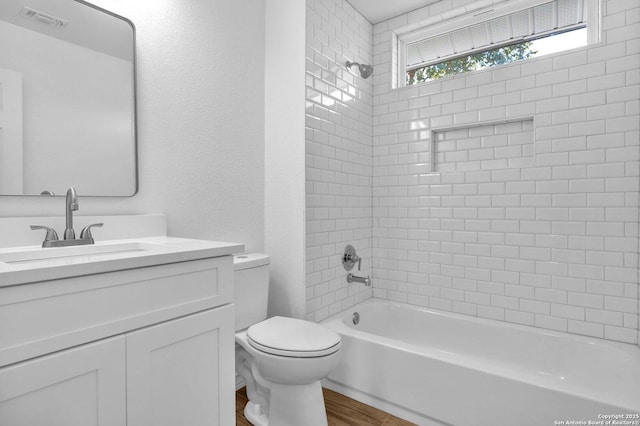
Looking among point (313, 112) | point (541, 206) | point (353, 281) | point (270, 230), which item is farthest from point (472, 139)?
point (270, 230)

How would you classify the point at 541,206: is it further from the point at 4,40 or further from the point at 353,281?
the point at 4,40

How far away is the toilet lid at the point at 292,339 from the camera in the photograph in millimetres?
1575

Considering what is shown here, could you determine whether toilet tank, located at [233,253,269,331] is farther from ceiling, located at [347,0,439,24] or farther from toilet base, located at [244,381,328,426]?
ceiling, located at [347,0,439,24]

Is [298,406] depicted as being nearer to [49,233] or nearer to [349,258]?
[349,258]

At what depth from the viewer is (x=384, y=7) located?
8.69 feet

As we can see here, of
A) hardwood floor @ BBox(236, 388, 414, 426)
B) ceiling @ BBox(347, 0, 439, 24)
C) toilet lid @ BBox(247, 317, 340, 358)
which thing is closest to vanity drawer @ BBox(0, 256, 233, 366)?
toilet lid @ BBox(247, 317, 340, 358)

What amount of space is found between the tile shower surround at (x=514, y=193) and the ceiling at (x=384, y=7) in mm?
58

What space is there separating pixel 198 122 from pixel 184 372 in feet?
4.26

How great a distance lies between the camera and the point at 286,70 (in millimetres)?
2279

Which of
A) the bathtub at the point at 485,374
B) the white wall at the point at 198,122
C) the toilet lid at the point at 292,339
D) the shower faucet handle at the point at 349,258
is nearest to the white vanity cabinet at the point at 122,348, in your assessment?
the toilet lid at the point at 292,339

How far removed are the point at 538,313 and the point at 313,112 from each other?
1.89 meters

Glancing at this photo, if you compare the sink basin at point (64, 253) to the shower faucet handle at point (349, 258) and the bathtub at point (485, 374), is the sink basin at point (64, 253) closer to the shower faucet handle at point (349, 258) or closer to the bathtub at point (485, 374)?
the bathtub at point (485, 374)

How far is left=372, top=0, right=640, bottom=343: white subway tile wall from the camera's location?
78.5 inches

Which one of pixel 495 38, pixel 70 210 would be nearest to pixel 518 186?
pixel 495 38
